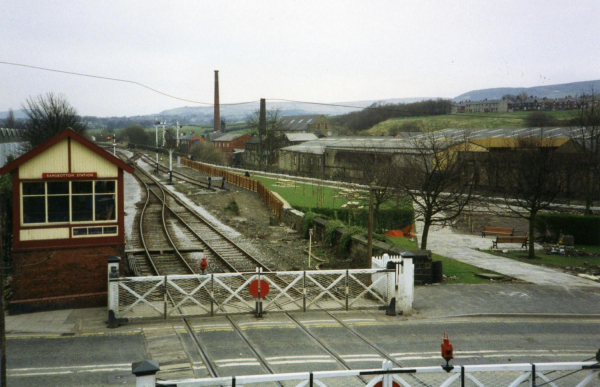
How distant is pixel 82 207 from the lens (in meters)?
14.8

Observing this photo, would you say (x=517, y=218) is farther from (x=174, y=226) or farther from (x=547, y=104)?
(x=547, y=104)

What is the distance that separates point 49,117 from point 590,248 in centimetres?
4784

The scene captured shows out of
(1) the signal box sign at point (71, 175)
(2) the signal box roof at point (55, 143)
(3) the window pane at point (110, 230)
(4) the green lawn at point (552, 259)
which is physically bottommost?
(4) the green lawn at point (552, 259)

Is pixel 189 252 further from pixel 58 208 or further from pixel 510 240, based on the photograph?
pixel 510 240

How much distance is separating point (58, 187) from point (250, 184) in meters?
32.4

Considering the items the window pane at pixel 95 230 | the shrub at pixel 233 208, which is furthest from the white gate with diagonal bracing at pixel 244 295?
the shrub at pixel 233 208

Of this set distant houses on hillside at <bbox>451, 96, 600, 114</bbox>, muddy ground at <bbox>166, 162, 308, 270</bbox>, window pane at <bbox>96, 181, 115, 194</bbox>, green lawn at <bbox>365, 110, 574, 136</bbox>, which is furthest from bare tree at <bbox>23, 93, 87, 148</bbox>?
distant houses on hillside at <bbox>451, 96, 600, 114</bbox>

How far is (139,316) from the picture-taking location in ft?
44.3

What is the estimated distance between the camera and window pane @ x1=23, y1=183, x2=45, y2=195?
46.5 feet

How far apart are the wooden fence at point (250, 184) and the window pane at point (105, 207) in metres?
18.1

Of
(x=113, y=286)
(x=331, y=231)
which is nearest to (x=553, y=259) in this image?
(x=331, y=231)

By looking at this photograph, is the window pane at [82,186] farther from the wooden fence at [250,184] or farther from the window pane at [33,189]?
the wooden fence at [250,184]

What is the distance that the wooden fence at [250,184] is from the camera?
3517 cm

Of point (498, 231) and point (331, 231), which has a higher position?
point (331, 231)
